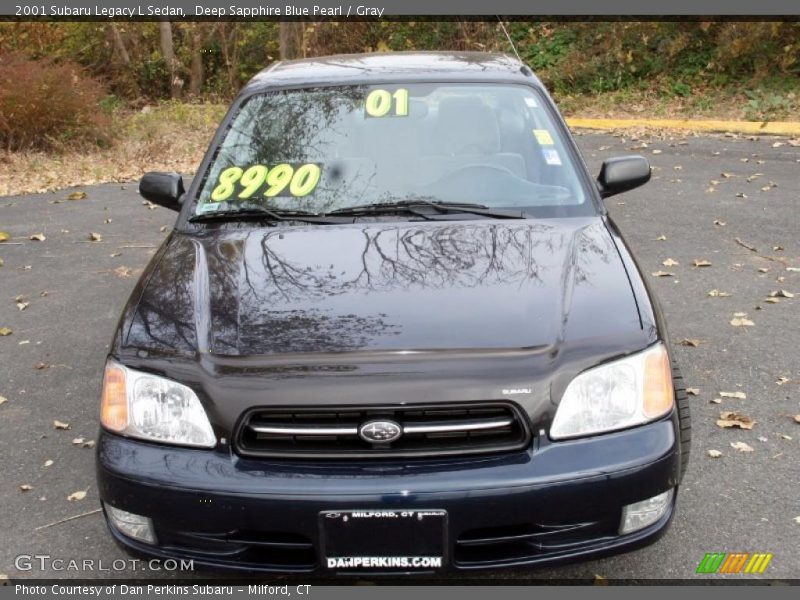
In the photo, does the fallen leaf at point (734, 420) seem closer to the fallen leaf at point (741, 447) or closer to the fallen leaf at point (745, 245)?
the fallen leaf at point (741, 447)

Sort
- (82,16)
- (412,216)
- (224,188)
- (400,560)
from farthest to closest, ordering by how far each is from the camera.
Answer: (82,16)
(224,188)
(412,216)
(400,560)

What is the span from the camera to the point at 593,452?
2.53 m

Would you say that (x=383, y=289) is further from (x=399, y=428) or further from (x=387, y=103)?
(x=387, y=103)

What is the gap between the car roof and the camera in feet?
13.6

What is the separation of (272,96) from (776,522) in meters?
2.80

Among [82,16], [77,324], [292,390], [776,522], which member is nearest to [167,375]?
[292,390]

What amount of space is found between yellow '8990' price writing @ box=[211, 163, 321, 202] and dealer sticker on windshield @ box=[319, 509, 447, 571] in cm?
161

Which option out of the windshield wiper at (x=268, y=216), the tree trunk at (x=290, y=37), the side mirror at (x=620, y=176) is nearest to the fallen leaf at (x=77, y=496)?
the windshield wiper at (x=268, y=216)

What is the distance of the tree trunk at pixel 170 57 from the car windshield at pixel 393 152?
1869 cm

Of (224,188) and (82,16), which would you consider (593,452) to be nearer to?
(224,188)

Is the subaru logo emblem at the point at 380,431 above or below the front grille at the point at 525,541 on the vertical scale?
above

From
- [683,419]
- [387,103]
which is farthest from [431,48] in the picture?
[683,419]

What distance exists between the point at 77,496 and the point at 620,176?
8.82 ft

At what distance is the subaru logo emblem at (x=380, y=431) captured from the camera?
2.51 metres
